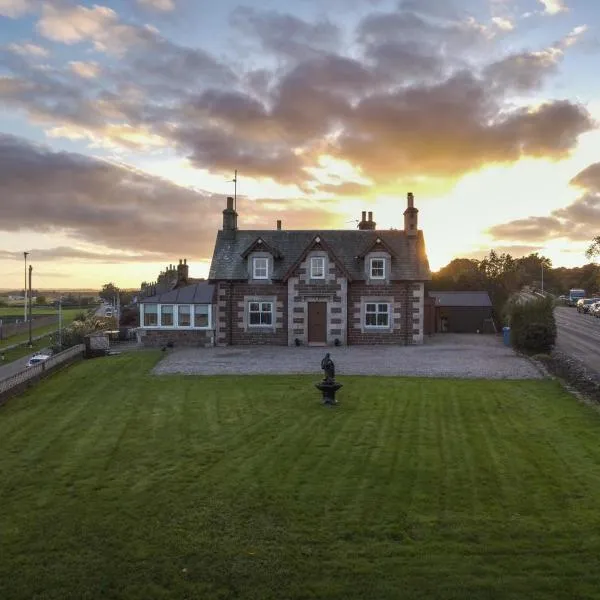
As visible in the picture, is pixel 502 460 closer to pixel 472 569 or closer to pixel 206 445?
pixel 472 569

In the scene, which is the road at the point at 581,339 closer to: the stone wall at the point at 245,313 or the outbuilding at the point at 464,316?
the outbuilding at the point at 464,316

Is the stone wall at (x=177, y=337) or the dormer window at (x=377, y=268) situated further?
the stone wall at (x=177, y=337)

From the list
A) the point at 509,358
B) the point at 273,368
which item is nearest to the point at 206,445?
the point at 273,368

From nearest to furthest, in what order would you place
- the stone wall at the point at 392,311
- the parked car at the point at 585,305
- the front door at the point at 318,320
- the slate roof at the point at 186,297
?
1. the front door at the point at 318,320
2. the stone wall at the point at 392,311
3. the slate roof at the point at 186,297
4. the parked car at the point at 585,305

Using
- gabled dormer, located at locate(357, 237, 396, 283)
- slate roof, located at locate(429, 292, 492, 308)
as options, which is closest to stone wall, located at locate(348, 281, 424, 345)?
gabled dormer, located at locate(357, 237, 396, 283)

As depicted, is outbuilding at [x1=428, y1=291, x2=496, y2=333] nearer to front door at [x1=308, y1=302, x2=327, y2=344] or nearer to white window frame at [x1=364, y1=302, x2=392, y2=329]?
white window frame at [x1=364, y1=302, x2=392, y2=329]

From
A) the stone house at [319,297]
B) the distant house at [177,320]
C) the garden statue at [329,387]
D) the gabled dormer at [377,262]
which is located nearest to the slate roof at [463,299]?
the stone house at [319,297]

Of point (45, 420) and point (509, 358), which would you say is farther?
point (509, 358)

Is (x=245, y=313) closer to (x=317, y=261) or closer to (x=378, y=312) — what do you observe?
(x=317, y=261)
